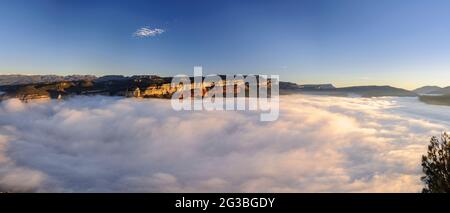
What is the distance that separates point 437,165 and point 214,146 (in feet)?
443

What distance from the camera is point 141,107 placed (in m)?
168

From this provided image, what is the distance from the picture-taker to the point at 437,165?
17.7 m

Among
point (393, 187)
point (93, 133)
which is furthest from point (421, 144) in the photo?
point (93, 133)

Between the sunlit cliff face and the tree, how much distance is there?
7345cm

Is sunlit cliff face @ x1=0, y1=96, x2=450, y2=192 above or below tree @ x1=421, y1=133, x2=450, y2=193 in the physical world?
below

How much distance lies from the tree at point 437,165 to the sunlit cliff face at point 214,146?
241ft

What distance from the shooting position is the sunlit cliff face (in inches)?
4156

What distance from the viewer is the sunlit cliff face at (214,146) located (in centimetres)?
10556

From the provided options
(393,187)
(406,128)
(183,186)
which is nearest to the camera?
(393,187)

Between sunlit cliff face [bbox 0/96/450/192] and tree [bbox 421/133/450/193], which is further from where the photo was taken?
sunlit cliff face [bbox 0/96/450/192]

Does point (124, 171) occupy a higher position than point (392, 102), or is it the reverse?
point (392, 102)

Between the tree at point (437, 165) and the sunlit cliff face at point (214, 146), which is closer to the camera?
the tree at point (437, 165)
